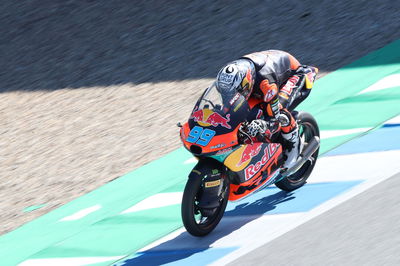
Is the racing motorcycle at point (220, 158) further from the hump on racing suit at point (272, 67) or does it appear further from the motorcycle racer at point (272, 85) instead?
the hump on racing suit at point (272, 67)

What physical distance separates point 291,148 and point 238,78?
41.9 inches

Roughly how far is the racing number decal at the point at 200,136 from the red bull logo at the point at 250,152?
1.44ft

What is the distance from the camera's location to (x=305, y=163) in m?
8.93

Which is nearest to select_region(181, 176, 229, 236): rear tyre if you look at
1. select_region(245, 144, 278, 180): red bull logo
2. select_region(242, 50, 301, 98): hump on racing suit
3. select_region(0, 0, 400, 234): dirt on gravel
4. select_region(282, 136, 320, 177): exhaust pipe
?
select_region(245, 144, 278, 180): red bull logo

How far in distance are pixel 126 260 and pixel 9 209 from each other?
8.63 ft

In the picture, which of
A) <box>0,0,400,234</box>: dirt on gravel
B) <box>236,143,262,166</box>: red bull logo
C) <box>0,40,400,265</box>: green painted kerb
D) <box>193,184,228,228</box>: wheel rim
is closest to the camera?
<box>193,184,228,228</box>: wheel rim

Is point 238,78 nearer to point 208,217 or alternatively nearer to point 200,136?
point 200,136

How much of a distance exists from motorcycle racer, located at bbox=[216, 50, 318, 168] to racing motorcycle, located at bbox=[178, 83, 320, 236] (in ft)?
0.30

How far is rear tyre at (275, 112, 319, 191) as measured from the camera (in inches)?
344

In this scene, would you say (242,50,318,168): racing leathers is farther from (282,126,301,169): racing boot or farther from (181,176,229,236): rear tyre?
(181,176,229,236): rear tyre

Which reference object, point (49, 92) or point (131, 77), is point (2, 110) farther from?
point (131, 77)

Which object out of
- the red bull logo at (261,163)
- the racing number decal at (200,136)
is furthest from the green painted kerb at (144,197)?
Answer: the racing number decal at (200,136)

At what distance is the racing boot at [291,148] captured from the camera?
852 cm

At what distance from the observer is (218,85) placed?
8062mm
